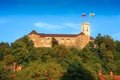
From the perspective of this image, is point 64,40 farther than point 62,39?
No

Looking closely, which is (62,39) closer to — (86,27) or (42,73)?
(86,27)

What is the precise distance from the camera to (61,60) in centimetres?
7138

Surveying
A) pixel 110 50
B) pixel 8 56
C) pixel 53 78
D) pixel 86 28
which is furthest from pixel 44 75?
pixel 86 28

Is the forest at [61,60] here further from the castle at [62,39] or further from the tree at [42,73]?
the castle at [62,39]

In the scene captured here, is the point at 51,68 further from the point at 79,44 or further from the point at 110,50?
the point at 79,44

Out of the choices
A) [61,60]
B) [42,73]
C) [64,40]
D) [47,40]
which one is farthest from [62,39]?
[42,73]

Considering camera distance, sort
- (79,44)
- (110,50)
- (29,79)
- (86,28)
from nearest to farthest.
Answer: (29,79) < (110,50) < (79,44) < (86,28)

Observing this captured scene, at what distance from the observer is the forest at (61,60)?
4056cm

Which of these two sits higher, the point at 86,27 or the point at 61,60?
the point at 86,27

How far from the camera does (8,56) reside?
249ft

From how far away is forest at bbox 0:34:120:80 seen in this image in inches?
1597

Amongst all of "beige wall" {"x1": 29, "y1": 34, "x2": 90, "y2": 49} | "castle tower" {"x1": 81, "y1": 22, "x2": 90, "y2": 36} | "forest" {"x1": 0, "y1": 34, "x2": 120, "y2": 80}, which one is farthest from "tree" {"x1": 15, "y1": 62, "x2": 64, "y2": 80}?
"castle tower" {"x1": 81, "y1": 22, "x2": 90, "y2": 36}

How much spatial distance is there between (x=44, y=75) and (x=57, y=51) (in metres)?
38.4

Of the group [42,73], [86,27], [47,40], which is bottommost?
[42,73]
